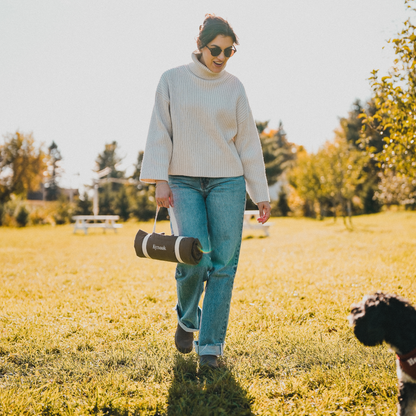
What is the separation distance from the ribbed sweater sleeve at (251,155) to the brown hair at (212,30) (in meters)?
0.45

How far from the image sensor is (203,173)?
266 cm

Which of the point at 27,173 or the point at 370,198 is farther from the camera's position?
the point at 27,173

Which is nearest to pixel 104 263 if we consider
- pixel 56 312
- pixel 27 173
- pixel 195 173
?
pixel 56 312

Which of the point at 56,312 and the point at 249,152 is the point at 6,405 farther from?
the point at 249,152

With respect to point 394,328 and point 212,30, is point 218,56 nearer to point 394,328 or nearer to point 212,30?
point 212,30

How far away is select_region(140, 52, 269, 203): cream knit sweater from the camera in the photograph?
2.66 m

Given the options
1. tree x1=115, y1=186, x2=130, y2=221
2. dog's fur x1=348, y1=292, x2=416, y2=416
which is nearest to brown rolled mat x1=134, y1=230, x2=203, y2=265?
dog's fur x1=348, y1=292, x2=416, y2=416

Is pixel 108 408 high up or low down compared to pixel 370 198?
down

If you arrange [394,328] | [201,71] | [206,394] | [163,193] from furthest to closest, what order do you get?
→ [201,71] → [163,193] → [206,394] → [394,328]

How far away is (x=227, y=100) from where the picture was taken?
273 centimetres

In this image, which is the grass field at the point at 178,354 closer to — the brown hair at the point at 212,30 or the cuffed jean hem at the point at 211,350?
the cuffed jean hem at the point at 211,350

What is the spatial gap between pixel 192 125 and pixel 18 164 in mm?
35382

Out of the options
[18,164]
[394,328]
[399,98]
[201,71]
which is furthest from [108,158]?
[394,328]

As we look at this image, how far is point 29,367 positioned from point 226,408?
1.47 meters
